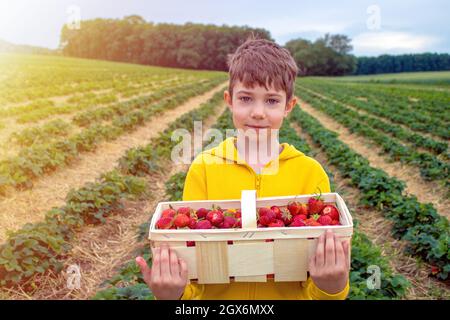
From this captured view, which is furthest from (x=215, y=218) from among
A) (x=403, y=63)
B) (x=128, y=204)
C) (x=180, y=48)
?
(x=403, y=63)

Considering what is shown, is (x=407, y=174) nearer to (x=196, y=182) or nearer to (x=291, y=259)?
(x=196, y=182)

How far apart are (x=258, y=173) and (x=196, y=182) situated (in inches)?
11.8

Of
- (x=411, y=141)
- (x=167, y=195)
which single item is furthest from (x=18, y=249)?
(x=411, y=141)

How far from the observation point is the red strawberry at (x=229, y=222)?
163 cm

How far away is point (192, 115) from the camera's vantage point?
1406cm

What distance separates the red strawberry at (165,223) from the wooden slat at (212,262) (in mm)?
160

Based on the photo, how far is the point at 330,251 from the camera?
147cm

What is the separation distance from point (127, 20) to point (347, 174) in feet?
279

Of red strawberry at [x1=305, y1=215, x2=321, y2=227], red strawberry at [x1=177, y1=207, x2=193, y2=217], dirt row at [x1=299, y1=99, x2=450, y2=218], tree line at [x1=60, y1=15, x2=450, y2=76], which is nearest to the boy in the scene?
red strawberry at [x1=305, y1=215, x2=321, y2=227]

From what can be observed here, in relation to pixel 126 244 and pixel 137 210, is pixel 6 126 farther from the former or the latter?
pixel 126 244

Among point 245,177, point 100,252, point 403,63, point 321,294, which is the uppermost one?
point 403,63

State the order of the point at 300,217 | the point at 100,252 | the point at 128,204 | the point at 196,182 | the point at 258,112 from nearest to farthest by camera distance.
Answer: the point at 300,217
the point at 258,112
the point at 196,182
the point at 100,252
the point at 128,204

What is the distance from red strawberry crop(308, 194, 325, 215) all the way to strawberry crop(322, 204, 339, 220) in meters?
0.02

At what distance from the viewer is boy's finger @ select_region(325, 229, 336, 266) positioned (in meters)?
1.46
